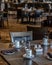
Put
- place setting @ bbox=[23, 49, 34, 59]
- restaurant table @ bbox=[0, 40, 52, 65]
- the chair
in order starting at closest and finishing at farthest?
1. restaurant table @ bbox=[0, 40, 52, 65]
2. place setting @ bbox=[23, 49, 34, 59]
3. the chair

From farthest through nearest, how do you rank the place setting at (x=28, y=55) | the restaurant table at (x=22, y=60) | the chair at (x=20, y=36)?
the chair at (x=20, y=36) < the place setting at (x=28, y=55) < the restaurant table at (x=22, y=60)

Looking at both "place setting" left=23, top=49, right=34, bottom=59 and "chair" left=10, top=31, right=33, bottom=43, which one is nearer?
"place setting" left=23, top=49, right=34, bottom=59

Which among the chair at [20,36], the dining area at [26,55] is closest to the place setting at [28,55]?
the dining area at [26,55]

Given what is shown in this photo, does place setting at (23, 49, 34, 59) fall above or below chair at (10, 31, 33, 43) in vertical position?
above

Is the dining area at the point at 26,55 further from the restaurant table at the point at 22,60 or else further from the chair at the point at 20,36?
the chair at the point at 20,36

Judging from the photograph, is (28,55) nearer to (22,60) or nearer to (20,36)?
(22,60)

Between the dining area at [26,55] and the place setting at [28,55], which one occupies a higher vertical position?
the place setting at [28,55]

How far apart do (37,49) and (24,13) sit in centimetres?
883

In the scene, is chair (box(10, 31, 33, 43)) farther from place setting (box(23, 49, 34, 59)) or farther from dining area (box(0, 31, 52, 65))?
place setting (box(23, 49, 34, 59))

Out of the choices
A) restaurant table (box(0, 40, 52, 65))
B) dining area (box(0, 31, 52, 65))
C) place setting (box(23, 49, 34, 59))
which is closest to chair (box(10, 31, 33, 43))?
dining area (box(0, 31, 52, 65))

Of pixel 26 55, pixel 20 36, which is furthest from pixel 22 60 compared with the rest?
pixel 20 36

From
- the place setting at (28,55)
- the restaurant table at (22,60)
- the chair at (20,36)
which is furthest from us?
the chair at (20,36)

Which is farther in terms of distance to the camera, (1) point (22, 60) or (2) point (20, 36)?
(2) point (20, 36)

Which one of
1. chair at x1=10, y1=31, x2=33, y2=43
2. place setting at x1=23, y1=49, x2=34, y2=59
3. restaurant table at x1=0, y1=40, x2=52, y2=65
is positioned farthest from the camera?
chair at x1=10, y1=31, x2=33, y2=43
